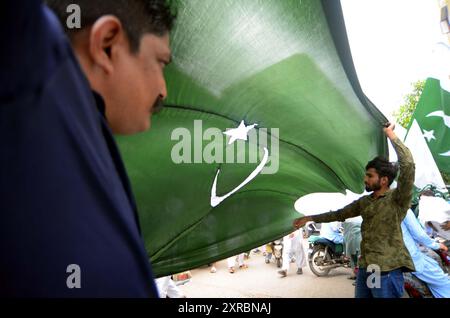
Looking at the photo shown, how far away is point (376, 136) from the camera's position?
231 cm

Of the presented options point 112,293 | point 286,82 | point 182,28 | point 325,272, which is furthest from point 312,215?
point 325,272

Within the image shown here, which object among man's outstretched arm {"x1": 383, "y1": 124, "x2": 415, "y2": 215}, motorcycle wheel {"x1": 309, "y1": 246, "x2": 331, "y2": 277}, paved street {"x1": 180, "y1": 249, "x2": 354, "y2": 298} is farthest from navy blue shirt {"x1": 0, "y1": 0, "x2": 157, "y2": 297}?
motorcycle wheel {"x1": 309, "y1": 246, "x2": 331, "y2": 277}

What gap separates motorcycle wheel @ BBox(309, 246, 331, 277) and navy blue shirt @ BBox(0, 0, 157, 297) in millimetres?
6948

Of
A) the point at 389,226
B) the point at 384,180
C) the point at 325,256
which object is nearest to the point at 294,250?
the point at 325,256

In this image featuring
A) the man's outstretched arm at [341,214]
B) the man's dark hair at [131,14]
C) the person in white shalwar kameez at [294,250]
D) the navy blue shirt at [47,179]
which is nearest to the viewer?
the navy blue shirt at [47,179]

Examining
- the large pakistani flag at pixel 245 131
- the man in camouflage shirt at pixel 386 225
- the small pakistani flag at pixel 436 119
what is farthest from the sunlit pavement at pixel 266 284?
the large pakistani flag at pixel 245 131

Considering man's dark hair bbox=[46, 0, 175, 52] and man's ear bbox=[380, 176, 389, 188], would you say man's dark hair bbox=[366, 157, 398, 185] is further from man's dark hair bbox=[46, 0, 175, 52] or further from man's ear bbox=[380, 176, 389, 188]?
man's dark hair bbox=[46, 0, 175, 52]

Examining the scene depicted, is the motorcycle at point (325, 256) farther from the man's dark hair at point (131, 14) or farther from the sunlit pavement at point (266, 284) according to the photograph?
the man's dark hair at point (131, 14)

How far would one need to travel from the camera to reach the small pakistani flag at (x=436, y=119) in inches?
182

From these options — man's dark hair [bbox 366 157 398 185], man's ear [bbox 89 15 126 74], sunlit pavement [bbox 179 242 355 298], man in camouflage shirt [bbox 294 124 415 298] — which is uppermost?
man's dark hair [bbox 366 157 398 185]

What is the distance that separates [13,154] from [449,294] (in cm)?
444

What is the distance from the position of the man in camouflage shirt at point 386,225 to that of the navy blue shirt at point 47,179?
2.32 metres

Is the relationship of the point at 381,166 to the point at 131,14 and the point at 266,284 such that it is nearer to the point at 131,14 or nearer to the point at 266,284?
the point at 131,14

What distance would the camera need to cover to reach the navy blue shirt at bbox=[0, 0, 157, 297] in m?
0.34
